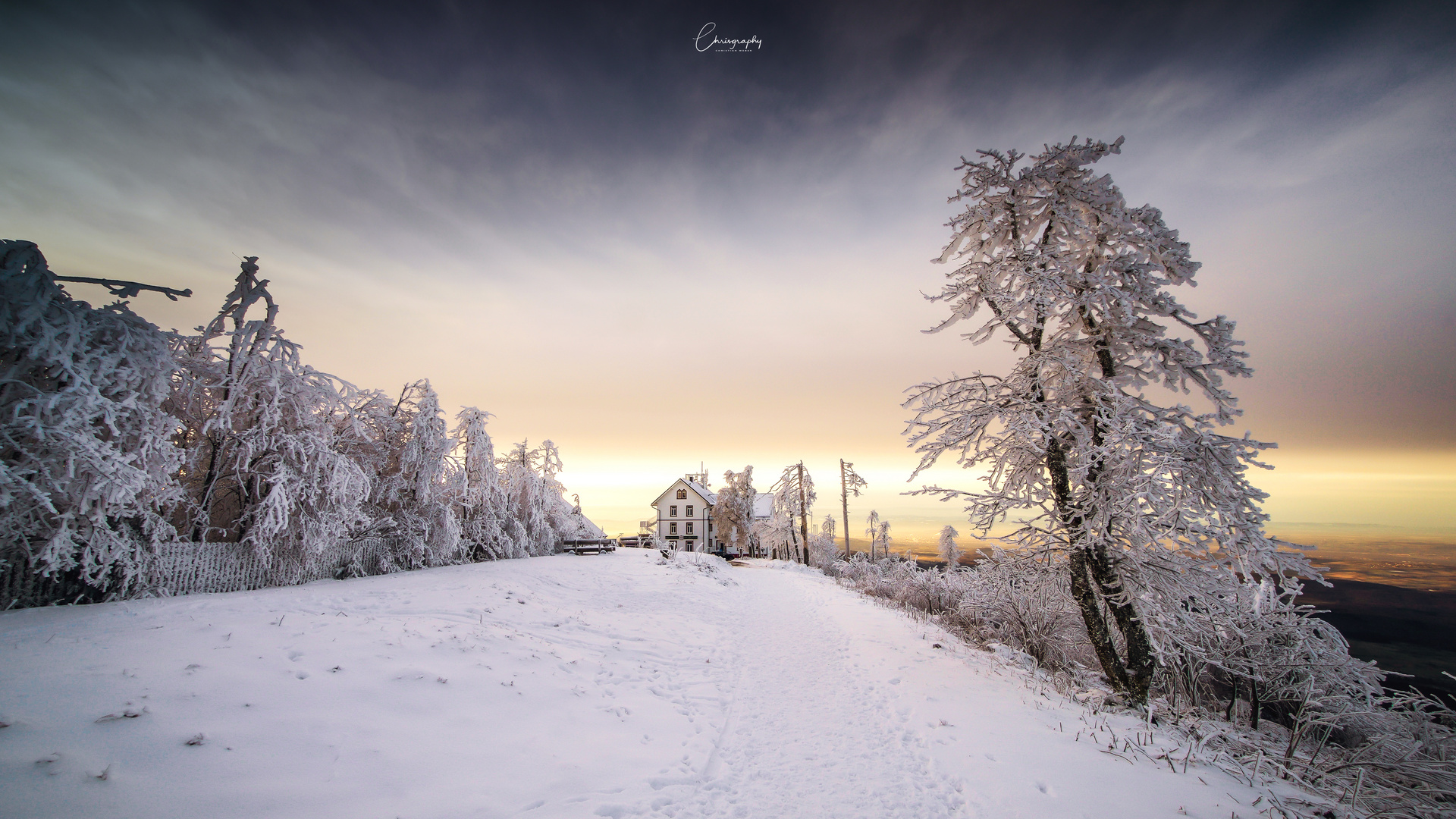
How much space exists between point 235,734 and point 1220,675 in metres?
14.9

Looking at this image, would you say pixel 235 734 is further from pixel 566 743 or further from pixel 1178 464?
pixel 1178 464

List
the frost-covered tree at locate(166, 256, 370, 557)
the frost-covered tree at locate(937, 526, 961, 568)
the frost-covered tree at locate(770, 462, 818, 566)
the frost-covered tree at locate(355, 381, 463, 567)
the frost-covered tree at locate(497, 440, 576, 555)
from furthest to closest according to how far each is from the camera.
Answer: the frost-covered tree at locate(937, 526, 961, 568), the frost-covered tree at locate(770, 462, 818, 566), the frost-covered tree at locate(497, 440, 576, 555), the frost-covered tree at locate(355, 381, 463, 567), the frost-covered tree at locate(166, 256, 370, 557)

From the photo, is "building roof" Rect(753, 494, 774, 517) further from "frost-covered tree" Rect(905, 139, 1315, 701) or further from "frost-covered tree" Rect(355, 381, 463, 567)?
"frost-covered tree" Rect(905, 139, 1315, 701)

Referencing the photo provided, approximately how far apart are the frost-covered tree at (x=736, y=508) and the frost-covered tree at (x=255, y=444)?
31.7 metres

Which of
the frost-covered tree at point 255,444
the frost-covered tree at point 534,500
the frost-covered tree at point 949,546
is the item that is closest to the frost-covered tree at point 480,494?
the frost-covered tree at point 534,500

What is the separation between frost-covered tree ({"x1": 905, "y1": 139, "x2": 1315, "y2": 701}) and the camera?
641 cm

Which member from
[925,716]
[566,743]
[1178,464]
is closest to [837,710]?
[925,716]

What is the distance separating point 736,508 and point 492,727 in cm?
3698

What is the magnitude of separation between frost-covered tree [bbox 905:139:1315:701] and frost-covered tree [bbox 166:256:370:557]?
48.6 feet

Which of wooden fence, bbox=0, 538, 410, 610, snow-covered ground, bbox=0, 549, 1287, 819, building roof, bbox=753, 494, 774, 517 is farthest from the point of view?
building roof, bbox=753, 494, 774, 517

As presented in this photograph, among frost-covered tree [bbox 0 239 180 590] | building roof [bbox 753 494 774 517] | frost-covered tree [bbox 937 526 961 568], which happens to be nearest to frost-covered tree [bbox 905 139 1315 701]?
frost-covered tree [bbox 0 239 180 590]

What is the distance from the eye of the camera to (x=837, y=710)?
7.09 m

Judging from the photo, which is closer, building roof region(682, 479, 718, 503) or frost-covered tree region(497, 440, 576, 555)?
frost-covered tree region(497, 440, 576, 555)

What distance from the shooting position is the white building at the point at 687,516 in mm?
53250
